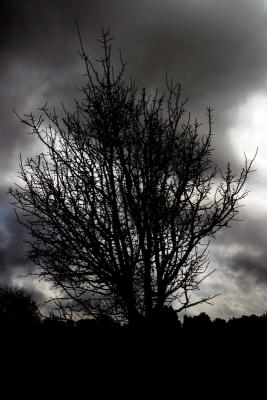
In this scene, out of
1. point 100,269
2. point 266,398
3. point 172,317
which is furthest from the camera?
point 100,269

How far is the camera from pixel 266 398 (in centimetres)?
328

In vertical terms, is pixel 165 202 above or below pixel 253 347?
above

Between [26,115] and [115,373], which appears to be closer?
[115,373]

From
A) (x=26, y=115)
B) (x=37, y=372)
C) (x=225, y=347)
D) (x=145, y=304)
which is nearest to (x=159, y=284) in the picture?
(x=145, y=304)

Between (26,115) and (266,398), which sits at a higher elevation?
(26,115)

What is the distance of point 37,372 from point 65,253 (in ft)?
10.5

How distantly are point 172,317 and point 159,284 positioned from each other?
2496 mm

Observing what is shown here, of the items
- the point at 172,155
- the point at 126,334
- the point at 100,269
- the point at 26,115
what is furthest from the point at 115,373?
the point at 26,115

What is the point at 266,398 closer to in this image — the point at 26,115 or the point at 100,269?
the point at 100,269

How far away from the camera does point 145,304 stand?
22.0ft

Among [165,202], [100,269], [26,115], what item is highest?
[26,115]

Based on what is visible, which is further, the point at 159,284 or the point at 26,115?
the point at 26,115

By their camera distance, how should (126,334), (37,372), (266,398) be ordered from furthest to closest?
(126,334) < (37,372) < (266,398)

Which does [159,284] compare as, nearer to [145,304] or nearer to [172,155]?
[145,304]
